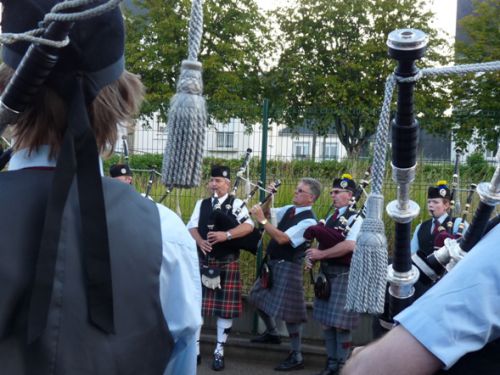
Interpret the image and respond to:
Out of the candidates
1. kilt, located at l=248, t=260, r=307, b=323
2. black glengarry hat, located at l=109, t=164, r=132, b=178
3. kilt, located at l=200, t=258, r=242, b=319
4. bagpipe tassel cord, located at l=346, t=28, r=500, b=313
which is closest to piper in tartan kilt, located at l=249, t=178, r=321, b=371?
kilt, located at l=248, t=260, r=307, b=323

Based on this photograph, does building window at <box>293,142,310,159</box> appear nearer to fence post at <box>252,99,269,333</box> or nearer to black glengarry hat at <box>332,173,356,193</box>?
fence post at <box>252,99,269,333</box>

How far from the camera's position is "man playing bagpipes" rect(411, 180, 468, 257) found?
17.6 feet

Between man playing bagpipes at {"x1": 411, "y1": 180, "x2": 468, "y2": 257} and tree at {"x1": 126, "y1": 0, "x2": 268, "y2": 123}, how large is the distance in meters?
9.59

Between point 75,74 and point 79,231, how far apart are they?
276 millimetres

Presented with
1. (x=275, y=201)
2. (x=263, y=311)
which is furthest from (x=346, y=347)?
(x=275, y=201)

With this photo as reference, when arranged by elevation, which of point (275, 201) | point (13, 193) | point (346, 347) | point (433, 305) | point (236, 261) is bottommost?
point (346, 347)

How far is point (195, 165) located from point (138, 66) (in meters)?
15.2

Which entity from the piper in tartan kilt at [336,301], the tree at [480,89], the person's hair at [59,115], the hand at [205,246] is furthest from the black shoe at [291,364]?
the person's hair at [59,115]

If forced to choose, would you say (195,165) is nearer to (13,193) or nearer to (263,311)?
(13,193)

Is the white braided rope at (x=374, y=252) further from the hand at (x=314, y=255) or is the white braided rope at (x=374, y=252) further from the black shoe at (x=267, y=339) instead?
the black shoe at (x=267, y=339)

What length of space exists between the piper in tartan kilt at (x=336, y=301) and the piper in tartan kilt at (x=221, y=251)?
2.40ft

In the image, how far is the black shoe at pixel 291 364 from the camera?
5.90 metres

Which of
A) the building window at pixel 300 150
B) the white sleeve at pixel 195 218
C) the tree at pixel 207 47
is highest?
the tree at pixel 207 47

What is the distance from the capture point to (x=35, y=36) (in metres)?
1.15
